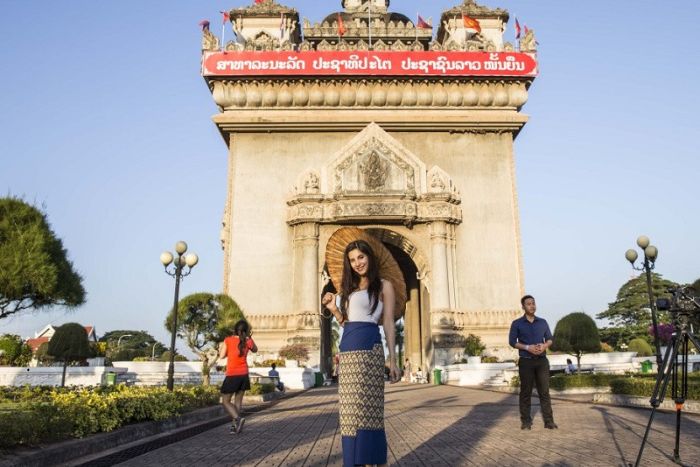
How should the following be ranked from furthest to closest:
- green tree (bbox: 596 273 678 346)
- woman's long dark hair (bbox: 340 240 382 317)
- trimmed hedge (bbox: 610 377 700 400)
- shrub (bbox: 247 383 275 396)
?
1. green tree (bbox: 596 273 678 346)
2. shrub (bbox: 247 383 275 396)
3. trimmed hedge (bbox: 610 377 700 400)
4. woman's long dark hair (bbox: 340 240 382 317)

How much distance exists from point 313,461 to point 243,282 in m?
25.6

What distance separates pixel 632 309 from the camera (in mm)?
70938

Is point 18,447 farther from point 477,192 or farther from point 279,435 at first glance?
point 477,192

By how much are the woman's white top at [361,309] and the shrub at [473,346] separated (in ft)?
85.6

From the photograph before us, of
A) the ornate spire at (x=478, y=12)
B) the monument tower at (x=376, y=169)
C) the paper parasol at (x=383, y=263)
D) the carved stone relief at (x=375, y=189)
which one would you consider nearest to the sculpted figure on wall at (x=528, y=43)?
the monument tower at (x=376, y=169)

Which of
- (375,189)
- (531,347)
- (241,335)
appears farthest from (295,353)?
(531,347)

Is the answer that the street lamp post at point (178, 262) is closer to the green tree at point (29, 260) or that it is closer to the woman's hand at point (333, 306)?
the green tree at point (29, 260)

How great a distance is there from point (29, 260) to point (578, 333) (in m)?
21.6

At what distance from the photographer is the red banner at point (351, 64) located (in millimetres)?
33281

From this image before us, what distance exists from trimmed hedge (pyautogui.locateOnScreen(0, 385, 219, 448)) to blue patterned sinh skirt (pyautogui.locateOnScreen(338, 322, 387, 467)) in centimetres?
408

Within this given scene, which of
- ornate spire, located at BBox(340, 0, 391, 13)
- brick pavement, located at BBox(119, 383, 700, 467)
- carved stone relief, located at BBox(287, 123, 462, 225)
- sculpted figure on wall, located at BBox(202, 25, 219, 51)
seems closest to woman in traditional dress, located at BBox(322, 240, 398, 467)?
brick pavement, located at BBox(119, 383, 700, 467)

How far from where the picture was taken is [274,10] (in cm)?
3831

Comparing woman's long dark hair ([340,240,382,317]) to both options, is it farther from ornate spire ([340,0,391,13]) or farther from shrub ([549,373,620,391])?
ornate spire ([340,0,391,13])

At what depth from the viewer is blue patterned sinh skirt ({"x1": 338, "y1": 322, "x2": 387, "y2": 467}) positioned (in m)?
4.75
